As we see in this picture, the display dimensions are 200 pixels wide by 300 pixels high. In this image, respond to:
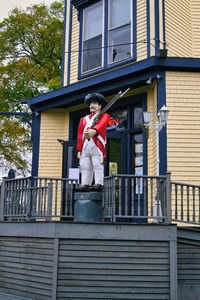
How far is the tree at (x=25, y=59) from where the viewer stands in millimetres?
23453

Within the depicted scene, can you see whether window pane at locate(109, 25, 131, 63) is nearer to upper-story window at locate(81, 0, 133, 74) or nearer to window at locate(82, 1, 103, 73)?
upper-story window at locate(81, 0, 133, 74)

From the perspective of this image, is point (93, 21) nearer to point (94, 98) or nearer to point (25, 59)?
point (94, 98)

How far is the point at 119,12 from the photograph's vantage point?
11.7 metres

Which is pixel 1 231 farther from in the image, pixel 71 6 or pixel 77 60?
pixel 71 6

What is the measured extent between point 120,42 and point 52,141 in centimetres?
372

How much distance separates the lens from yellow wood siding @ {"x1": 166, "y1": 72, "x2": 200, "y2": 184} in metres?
9.20

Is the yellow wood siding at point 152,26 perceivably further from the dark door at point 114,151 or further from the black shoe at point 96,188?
the black shoe at point 96,188

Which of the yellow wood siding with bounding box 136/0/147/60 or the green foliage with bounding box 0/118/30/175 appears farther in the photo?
the green foliage with bounding box 0/118/30/175

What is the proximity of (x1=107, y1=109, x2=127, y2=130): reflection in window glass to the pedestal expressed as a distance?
3.90 m

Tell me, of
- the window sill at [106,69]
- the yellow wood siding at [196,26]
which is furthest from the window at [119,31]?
the yellow wood siding at [196,26]

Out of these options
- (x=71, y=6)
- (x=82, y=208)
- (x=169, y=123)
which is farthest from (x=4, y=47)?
(x=82, y=208)

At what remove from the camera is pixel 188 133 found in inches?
369

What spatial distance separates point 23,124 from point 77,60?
12.7 metres

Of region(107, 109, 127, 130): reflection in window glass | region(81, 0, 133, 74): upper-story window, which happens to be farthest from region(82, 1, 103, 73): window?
region(107, 109, 127, 130): reflection in window glass
